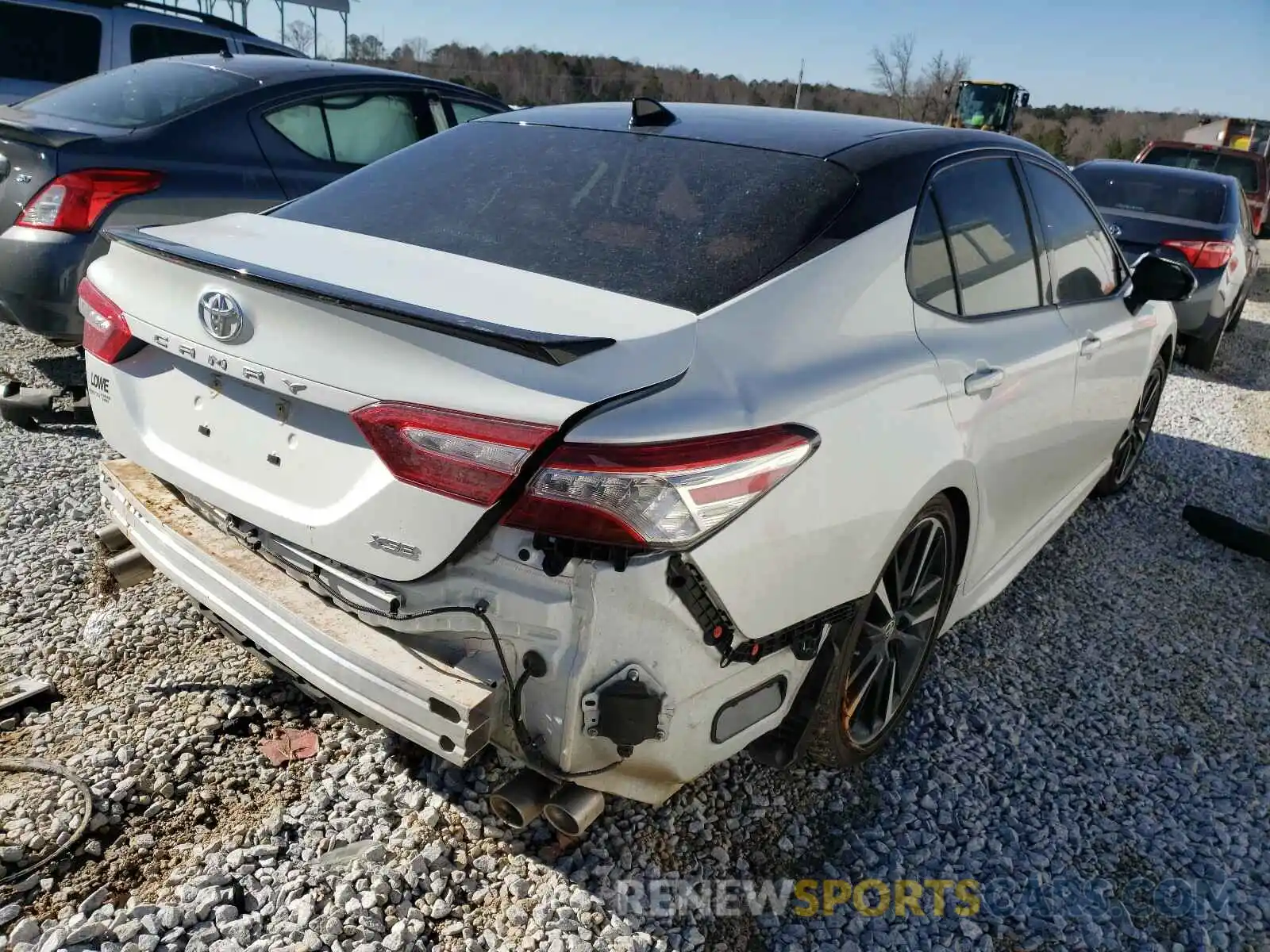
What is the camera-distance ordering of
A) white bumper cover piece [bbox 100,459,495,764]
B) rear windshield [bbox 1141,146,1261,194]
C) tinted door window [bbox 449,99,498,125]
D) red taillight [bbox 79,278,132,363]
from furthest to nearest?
rear windshield [bbox 1141,146,1261,194]
tinted door window [bbox 449,99,498,125]
red taillight [bbox 79,278,132,363]
white bumper cover piece [bbox 100,459,495,764]

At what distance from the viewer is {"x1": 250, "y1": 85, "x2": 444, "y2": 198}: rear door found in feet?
16.4

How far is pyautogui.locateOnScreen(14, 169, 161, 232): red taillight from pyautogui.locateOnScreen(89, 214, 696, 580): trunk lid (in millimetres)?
2273

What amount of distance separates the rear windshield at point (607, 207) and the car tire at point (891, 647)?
31.1 inches

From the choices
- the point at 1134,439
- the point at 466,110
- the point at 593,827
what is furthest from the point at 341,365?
the point at 466,110

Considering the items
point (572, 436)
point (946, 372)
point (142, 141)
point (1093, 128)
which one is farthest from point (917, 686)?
point (1093, 128)

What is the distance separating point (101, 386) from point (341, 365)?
3.27ft

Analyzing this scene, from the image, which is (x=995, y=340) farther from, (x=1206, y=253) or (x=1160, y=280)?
(x=1206, y=253)

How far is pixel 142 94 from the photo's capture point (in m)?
4.95

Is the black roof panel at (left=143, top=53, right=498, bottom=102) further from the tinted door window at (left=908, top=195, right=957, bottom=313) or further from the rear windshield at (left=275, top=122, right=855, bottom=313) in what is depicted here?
the tinted door window at (left=908, top=195, right=957, bottom=313)

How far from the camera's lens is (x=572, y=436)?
1.71 metres

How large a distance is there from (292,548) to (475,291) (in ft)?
2.21

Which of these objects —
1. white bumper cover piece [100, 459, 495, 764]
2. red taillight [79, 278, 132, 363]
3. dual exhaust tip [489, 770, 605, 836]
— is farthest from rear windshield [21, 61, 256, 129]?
dual exhaust tip [489, 770, 605, 836]

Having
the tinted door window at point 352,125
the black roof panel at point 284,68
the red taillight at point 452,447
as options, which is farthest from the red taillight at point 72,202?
the red taillight at point 452,447

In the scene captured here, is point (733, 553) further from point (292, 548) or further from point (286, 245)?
point (286, 245)
